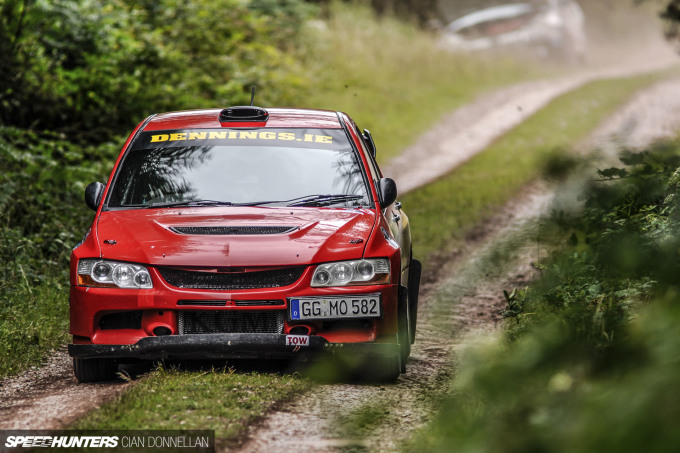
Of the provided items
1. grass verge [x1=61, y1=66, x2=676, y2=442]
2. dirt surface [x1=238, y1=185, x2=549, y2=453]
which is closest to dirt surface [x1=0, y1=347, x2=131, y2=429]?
grass verge [x1=61, y1=66, x2=676, y2=442]

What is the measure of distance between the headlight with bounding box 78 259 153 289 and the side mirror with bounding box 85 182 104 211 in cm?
73

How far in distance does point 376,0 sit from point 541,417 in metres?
33.1

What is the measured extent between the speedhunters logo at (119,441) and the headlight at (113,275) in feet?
4.32

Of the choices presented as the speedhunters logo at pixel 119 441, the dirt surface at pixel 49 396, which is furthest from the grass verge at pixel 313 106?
the speedhunters logo at pixel 119 441

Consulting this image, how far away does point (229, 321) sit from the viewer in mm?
5590

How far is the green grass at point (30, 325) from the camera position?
22.2 ft

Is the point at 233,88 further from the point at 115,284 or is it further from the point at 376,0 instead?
the point at 376,0

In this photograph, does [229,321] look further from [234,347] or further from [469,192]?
[469,192]

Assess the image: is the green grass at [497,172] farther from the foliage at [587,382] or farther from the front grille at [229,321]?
the foliage at [587,382]

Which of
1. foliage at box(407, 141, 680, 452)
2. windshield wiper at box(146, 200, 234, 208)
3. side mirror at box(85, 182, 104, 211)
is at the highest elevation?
foliage at box(407, 141, 680, 452)

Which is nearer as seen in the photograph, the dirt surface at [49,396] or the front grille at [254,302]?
the dirt surface at [49,396]

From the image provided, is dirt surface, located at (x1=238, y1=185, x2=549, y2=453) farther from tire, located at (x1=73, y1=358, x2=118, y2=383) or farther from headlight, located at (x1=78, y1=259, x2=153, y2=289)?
tire, located at (x1=73, y1=358, x2=118, y2=383)

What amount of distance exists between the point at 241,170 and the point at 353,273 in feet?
4.66

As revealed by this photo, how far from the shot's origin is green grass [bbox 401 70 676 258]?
12727 mm
